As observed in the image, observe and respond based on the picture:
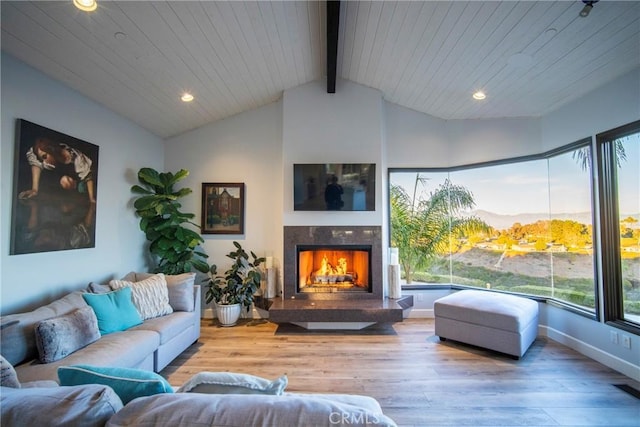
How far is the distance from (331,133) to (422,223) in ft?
6.74

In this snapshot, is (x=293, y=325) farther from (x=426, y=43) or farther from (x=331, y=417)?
(x=426, y=43)

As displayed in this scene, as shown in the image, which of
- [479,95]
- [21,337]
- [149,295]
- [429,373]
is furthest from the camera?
[479,95]

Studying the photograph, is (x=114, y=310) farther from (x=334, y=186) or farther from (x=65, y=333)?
(x=334, y=186)

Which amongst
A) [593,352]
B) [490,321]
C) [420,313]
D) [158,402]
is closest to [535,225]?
[593,352]

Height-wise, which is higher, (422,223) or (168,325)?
(422,223)

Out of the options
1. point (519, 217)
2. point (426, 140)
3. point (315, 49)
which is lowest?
point (519, 217)

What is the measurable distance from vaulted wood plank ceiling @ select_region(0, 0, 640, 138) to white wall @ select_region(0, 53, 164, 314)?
19cm

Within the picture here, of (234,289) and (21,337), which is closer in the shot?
(21,337)

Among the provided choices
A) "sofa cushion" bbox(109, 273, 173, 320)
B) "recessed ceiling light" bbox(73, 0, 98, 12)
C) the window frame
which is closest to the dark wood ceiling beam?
"recessed ceiling light" bbox(73, 0, 98, 12)

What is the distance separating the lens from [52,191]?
265cm

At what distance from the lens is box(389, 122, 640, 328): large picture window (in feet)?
9.60

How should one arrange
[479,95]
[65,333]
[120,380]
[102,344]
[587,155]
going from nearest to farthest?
[120,380] → [65,333] → [102,344] → [587,155] → [479,95]

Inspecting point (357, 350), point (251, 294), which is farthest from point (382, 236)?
point (251, 294)

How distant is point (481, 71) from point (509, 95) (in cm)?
64
